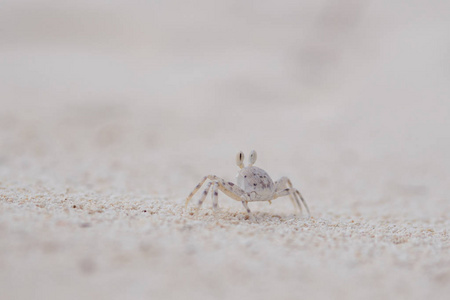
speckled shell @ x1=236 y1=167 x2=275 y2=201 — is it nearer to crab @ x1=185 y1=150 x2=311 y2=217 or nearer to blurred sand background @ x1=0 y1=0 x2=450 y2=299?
crab @ x1=185 y1=150 x2=311 y2=217

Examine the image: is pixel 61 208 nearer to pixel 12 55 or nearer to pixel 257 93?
pixel 257 93

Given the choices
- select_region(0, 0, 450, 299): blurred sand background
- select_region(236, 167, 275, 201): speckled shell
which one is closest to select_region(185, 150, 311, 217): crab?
select_region(236, 167, 275, 201): speckled shell

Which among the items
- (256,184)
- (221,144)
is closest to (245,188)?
(256,184)

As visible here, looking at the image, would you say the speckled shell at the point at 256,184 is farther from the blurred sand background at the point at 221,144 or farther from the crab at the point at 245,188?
the blurred sand background at the point at 221,144

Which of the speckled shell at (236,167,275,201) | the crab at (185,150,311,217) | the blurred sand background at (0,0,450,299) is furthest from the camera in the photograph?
the speckled shell at (236,167,275,201)

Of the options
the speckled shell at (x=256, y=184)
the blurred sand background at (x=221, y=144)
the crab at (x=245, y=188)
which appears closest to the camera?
the blurred sand background at (x=221, y=144)

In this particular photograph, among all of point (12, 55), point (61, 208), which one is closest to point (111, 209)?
point (61, 208)

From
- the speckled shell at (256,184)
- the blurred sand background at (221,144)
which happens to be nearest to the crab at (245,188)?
the speckled shell at (256,184)
